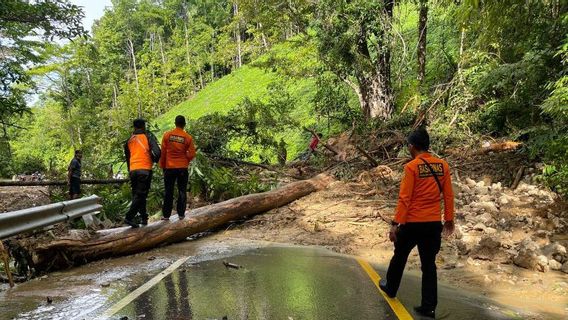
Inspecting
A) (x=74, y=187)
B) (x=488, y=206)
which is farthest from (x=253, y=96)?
(x=488, y=206)

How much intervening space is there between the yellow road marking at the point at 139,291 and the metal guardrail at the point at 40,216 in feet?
5.59

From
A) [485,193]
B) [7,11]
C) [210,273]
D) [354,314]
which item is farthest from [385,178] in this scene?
[7,11]

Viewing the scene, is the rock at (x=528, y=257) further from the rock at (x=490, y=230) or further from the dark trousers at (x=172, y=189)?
the dark trousers at (x=172, y=189)

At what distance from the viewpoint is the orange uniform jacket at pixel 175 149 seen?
8766 millimetres

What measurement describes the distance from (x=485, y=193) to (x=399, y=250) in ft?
20.7

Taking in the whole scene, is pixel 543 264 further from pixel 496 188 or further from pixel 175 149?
pixel 175 149

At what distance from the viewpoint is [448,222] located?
520 centimetres

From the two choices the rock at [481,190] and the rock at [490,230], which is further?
the rock at [481,190]

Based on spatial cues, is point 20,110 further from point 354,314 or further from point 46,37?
point 354,314

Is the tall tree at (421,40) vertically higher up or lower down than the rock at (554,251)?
higher up

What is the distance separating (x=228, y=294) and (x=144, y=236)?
9.68 ft

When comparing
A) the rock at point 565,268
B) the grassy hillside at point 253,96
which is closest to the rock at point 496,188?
the rock at point 565,268

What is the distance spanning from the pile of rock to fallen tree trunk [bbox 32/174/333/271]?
14.5 ft

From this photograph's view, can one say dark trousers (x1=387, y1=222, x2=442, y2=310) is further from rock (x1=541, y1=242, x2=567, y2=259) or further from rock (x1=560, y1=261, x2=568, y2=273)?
rock (x1=541, y1=242, x2=567, y2=259)
